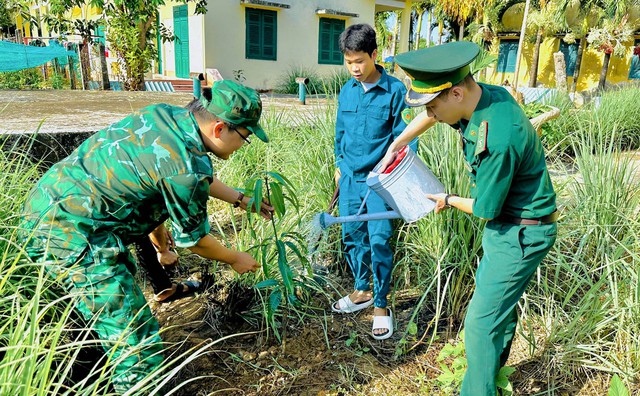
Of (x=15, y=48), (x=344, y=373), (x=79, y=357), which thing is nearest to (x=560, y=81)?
(x=344, y=373)

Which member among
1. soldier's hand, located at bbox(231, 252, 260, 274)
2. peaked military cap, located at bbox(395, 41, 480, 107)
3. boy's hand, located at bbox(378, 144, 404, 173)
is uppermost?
peaked military cap, located at bbox(395, 41, 480, 107)

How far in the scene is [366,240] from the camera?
2.53 metres

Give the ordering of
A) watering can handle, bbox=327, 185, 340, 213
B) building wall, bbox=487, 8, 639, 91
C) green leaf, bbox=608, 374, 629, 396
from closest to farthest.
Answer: green leaf, bbox=608, 374, 629, 396 → watering can handle, bbox=327, 185, 340, 213 → building wall, bbox=487, 8, 639, 91

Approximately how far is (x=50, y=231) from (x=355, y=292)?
5.12 ft

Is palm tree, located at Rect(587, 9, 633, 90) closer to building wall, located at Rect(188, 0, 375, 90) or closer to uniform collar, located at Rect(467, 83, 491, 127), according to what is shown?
building wall, located at Rect(188, 0, 375, 90)

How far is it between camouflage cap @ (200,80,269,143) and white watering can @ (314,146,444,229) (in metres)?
0.68

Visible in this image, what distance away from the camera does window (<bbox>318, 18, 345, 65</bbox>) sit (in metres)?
13.9

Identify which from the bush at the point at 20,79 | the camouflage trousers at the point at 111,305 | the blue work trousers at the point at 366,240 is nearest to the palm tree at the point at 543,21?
the bush at the point at 20,79

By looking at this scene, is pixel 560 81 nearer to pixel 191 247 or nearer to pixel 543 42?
pixel 191 247

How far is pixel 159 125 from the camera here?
1.64 metres

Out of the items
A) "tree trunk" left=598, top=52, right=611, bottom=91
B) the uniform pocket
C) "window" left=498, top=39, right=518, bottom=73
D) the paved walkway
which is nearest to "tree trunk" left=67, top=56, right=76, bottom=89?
the paved walkway

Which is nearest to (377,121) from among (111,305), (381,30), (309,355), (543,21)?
(309,355)

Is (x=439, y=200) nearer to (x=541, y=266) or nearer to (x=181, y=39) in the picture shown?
(x=541, y=266)

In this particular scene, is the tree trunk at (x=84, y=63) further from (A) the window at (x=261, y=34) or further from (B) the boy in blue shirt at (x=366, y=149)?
(B) the boy in blue shirt at (x=366, y=149)
